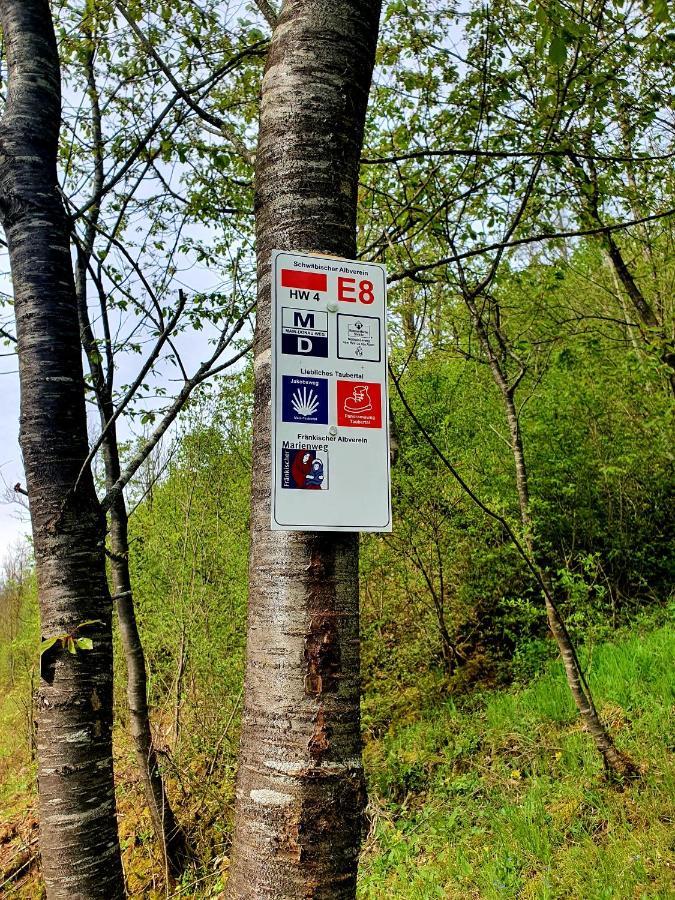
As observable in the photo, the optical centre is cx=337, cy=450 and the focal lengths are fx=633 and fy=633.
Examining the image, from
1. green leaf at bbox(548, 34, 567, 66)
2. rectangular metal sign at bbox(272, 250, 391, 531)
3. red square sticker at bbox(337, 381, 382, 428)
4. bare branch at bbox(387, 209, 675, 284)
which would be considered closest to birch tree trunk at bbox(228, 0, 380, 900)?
rectangular metal sign at bbox(272, 250, 391, 531)

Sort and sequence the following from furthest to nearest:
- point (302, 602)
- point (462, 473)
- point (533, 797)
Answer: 1. point (462, 473)
2. point (533, 797)
3. point (302, 602)

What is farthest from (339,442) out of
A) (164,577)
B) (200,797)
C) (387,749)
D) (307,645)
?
(164,577)

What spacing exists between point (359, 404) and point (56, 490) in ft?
4.68

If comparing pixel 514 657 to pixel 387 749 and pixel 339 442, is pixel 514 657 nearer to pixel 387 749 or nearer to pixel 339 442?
pixel 387 749

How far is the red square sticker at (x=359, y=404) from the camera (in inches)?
48.6

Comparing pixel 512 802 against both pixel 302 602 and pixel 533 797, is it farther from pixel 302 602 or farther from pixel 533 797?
pixel 302 602

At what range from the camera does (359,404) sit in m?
1.25

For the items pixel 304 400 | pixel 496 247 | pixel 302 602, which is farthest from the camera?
pixel 496 247

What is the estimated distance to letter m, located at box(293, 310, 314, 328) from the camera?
124 cm

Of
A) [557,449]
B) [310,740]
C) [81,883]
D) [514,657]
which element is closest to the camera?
[310,740]

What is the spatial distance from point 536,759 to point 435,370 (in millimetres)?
5149

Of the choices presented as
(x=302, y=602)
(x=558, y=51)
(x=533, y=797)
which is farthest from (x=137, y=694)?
(x=558, y=51)

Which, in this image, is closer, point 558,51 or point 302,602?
point 302,602

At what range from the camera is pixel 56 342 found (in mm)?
2338
